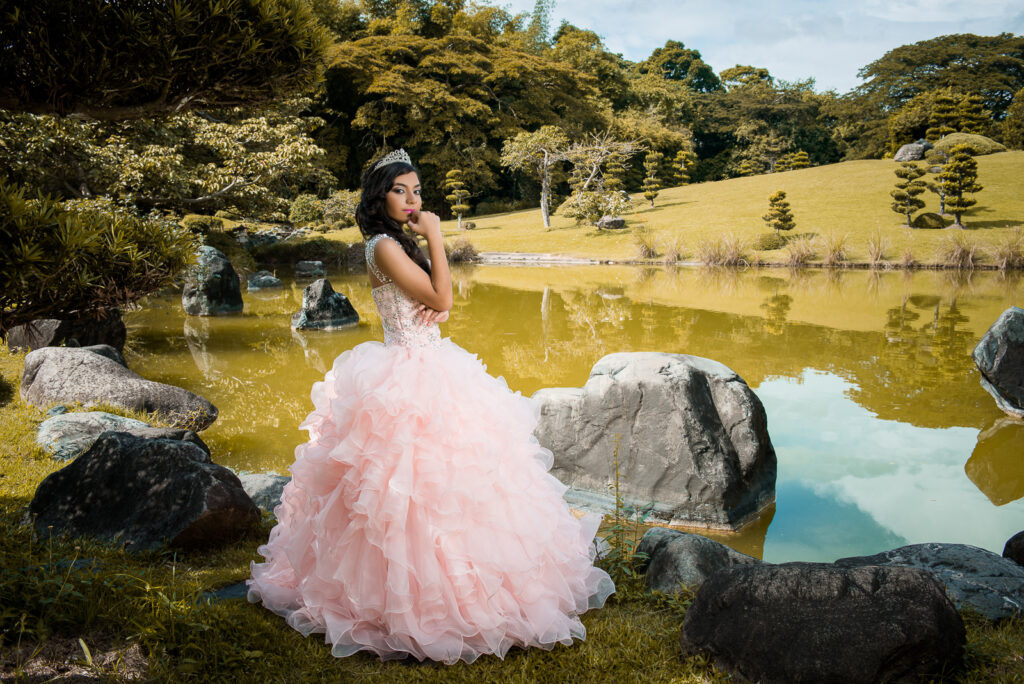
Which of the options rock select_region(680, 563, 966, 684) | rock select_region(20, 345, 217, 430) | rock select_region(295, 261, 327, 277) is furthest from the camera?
rock select_region(295, 261, 327, 277)

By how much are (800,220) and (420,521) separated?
25369 millimetres

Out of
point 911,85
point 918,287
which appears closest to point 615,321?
point 918,287

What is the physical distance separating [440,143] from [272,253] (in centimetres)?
1308

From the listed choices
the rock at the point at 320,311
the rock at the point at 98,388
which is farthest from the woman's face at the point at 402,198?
the rock at the point at 320,311

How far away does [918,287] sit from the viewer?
51.6 feet

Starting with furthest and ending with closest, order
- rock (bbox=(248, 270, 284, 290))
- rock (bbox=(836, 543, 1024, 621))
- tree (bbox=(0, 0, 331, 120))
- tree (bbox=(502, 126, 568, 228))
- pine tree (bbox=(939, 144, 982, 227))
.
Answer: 1. tree (bbox=(502, 126, 568, 228))
2. pine tree (bbox=(939, 144, 982, 227))
3. rock (bbox=(248, 270, 284, 290))
4. rock (bbox=(836, 543, 1024, 621))
5. tree (bbox=(0, 0, 331, 120))

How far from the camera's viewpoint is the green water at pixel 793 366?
5227 millimetres

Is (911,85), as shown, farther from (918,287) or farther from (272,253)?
(272,253)

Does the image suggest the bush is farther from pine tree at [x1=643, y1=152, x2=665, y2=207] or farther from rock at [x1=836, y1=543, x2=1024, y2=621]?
rock at [x1=836, y1=543, x2=1024, y2=621]

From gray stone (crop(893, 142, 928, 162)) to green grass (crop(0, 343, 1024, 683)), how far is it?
1360 inches

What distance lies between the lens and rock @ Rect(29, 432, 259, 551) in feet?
11.1

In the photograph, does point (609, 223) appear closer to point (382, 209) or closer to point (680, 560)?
point (680, 560)

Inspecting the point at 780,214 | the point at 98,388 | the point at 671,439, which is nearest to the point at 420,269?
the point at 671,439

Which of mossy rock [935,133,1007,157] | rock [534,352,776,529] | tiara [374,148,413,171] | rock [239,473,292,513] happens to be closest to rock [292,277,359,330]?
rock [239,473,292,513]
